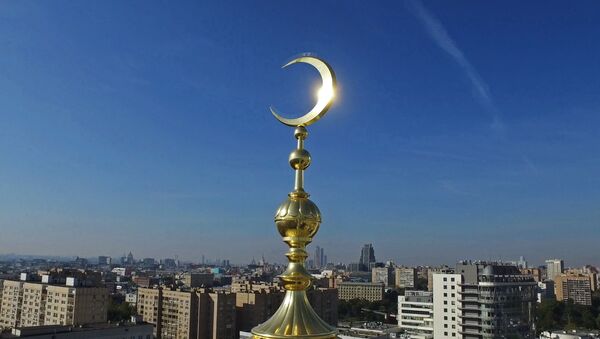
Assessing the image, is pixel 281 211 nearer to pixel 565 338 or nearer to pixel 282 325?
pixel 282 325

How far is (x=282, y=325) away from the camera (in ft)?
7.15

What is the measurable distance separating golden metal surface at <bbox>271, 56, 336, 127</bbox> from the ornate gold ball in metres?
0.18

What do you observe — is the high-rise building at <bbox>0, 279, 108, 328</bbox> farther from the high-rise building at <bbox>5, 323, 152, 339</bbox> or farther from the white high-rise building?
the white high-rise building

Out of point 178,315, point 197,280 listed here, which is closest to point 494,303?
point 178,315

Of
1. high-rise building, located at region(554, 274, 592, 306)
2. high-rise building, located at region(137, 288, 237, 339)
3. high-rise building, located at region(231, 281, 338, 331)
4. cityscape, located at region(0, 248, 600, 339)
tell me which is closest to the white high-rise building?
cityscape, located at region(0, 248, 600, 339)

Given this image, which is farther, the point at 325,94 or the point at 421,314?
the point at 421,314

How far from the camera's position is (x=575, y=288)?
227ft

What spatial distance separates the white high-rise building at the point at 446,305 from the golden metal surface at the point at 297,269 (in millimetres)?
30138

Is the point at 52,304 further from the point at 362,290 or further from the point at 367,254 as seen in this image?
the point at 367,254

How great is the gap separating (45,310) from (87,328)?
14.6 metres

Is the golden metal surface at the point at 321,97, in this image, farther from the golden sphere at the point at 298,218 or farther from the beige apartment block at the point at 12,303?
the beige apartment block at the point at 12,303

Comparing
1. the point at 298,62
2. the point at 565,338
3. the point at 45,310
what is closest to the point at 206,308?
the point at 45,310

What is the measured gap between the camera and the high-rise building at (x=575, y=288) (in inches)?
2680

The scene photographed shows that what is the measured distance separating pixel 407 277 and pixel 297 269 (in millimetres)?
88268
